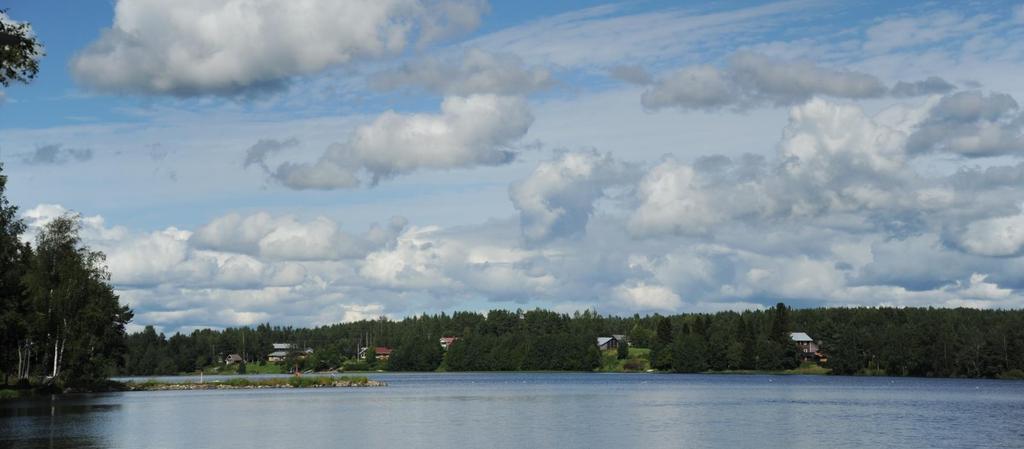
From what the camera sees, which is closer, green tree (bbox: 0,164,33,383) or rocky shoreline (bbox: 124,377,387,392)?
green tree (bbox: 0,164,33,383)

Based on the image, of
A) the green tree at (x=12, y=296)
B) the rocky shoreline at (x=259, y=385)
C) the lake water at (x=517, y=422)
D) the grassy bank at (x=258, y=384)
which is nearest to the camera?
the lake water at (x=517, y=422)

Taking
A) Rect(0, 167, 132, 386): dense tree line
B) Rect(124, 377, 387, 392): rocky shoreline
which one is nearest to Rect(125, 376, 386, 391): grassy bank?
Rect(124, 377, 387, 392): rocky shoreline

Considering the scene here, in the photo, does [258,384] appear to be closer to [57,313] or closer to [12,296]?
[57,313]

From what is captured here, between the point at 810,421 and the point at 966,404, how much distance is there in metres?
32.3

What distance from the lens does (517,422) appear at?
67.9 metres

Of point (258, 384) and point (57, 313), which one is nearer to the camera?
point (57, 313)

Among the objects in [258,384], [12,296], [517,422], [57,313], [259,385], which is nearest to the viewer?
[517,422]

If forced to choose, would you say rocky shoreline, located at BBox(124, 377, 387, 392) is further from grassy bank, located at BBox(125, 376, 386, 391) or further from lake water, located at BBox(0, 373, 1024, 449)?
A: lake water, located at BBox(0, 373, 1024, 449)

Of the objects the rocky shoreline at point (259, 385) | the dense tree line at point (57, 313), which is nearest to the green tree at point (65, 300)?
the dense tree line at point (57, 313)

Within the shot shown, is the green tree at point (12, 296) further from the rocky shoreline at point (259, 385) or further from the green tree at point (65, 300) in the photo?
the rocky shoreline at point (259, 385)

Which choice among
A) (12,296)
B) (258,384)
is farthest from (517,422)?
→ (258,384)

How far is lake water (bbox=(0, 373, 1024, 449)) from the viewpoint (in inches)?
2126

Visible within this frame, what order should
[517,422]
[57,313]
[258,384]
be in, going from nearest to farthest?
[517,422] < [57,313] < [258,384]

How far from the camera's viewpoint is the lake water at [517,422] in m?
54.0
